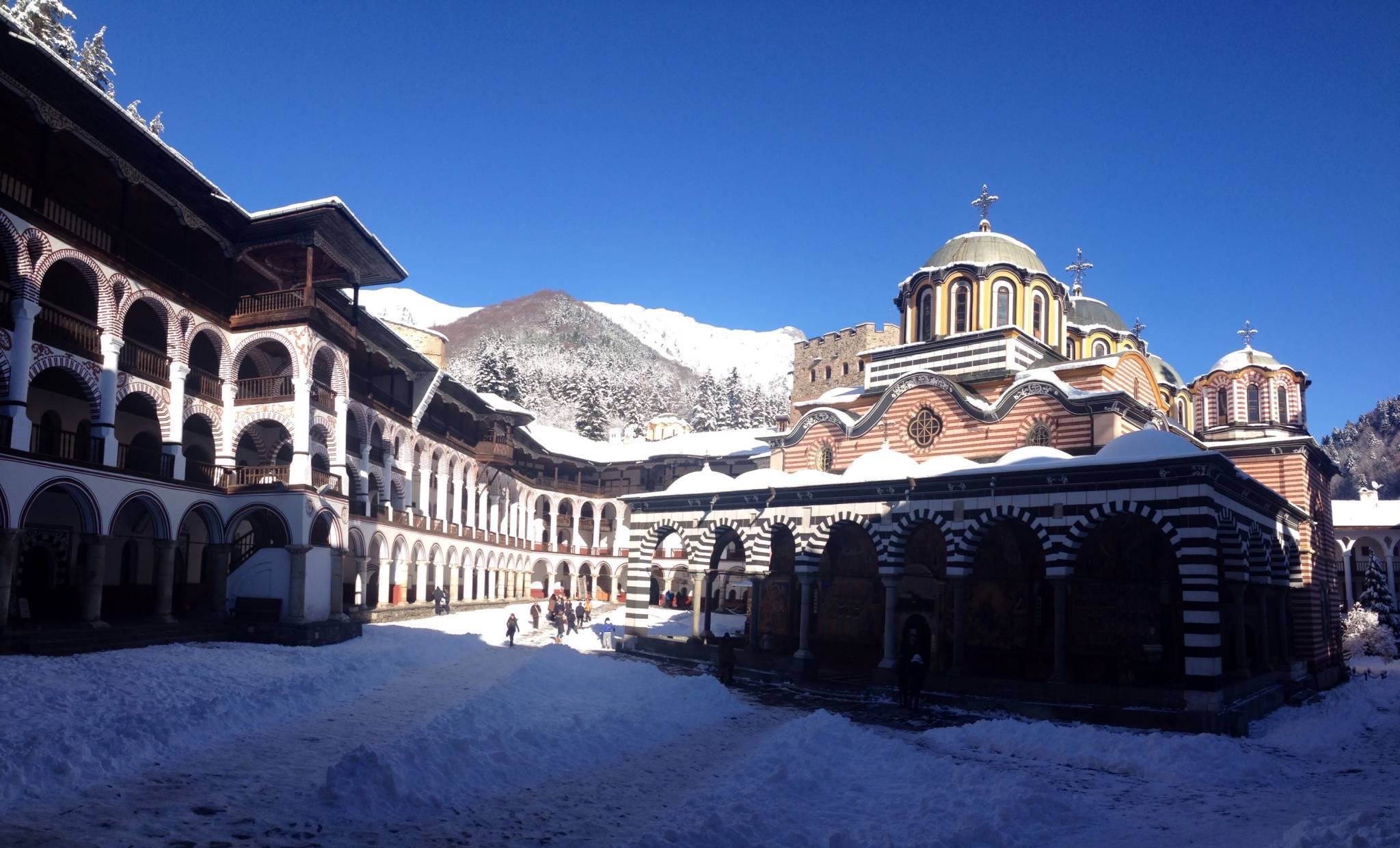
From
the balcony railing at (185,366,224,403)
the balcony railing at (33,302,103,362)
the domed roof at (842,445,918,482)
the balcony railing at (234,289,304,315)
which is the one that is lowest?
the domed roof at (842,445,918,482)

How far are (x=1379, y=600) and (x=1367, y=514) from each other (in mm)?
19217

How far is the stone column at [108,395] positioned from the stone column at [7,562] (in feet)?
10.5

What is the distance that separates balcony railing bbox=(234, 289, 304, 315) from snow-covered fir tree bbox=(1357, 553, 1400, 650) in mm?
44922

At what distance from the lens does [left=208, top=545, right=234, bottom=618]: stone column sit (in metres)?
26.5

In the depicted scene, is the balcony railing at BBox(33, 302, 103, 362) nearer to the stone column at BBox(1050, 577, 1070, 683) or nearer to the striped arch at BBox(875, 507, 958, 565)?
the striped arch at BBox(875, 507, 958, 565)

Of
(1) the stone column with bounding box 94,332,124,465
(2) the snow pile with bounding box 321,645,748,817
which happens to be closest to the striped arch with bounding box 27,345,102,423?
(1) the stone column with bounding box 94,332,124,465

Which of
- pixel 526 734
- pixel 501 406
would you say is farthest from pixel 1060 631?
pixel 501 406

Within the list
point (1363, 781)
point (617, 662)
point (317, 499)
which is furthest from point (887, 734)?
point (317, 499)

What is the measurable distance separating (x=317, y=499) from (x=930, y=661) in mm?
16599

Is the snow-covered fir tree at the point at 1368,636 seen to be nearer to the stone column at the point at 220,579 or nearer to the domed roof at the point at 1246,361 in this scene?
the domed roof at the point at 1246,361

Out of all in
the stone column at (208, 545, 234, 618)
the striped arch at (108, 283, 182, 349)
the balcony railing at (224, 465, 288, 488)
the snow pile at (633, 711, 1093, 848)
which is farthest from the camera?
the balcony railing at (224, 465, 288, 488)

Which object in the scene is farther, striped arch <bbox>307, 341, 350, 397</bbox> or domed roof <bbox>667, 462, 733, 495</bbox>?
striped arch <bbox>307, 341, 350, 397</bbox>

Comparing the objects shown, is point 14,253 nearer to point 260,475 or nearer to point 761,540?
point 260,475

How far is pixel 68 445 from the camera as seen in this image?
1019 inches
